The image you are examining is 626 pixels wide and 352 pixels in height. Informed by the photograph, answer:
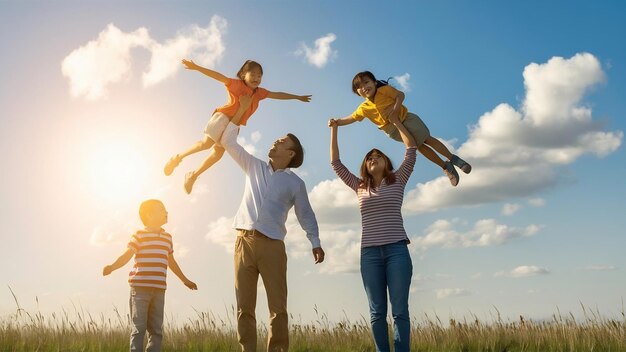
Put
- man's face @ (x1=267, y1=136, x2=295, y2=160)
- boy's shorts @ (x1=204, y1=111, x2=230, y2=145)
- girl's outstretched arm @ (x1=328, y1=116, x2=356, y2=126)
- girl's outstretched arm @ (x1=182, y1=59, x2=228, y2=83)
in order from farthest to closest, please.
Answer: girl's outstretched arm @ (x1=182, y1=59, x2=228, y2=83) → girl's outstretched arm @ (x1=328, y1=116, x2=356, y2=126) → boy's shorts @ (x1=204, y1=111, x2=230, y2=145) → man's face @ (x1=267, y1=136, x2=295, y2=160)

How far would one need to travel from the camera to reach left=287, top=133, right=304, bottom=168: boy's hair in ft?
21.7

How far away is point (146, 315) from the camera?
21.6 feet

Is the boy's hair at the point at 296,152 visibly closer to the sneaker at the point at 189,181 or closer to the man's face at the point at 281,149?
the man's face at the point at 281,149

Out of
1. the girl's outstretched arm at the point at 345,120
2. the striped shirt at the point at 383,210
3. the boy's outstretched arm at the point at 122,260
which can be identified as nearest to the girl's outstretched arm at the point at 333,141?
the girl's outstretched arm at the point at 345,120

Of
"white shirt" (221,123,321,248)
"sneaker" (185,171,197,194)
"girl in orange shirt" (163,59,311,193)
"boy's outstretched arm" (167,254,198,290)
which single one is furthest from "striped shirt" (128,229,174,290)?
"girl in orange shirt" (163,59,311,193)

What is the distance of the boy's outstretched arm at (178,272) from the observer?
6953mm

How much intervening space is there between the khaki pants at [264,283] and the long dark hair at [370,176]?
1.08 m

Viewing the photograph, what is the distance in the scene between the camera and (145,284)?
6578mm

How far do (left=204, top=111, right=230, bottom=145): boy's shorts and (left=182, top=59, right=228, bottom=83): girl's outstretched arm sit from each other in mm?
924

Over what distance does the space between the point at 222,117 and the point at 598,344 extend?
5.72m

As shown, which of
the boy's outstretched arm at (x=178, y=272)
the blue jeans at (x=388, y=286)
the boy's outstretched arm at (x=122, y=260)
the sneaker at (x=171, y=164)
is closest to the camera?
the blue jeans at (x=388, y=286)

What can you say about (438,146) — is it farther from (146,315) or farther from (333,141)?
(146,315)

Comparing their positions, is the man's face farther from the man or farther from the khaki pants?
the khaki pants

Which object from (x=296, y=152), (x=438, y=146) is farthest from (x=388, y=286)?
(x=438, y=146)
